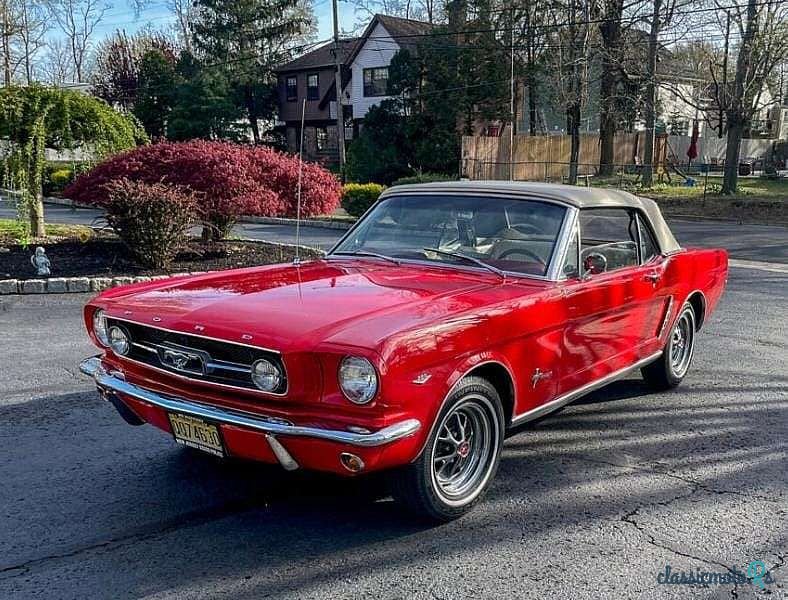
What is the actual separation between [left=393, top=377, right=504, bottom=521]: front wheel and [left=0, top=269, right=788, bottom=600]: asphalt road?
0.48 ft

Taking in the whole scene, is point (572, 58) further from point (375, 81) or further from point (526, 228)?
point (526, 228)

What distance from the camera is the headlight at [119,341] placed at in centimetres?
394

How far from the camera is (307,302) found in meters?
3.76

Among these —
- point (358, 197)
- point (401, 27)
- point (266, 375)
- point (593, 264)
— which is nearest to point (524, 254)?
point (593, 264)

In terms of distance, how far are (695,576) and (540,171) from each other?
2885cm

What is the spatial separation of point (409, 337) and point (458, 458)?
0.88 metres

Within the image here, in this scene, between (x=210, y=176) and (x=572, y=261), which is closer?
(x=572, y=261)

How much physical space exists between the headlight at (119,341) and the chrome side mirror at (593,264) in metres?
2.66

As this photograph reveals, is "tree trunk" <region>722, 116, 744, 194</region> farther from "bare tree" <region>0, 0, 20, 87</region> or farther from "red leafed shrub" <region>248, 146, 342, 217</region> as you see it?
"bare tree" <region>0, 0, 20, 87</region>

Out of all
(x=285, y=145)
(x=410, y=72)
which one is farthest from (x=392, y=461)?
(x=285, y=145)

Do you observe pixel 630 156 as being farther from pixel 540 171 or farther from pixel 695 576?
pixel 695 576

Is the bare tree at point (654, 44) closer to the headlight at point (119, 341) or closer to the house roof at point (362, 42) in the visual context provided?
the house roof at point (362, 42)

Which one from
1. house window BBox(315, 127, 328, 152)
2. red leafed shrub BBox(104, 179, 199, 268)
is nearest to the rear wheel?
red leafed shrub BBox(104, 179, 199, 268)
